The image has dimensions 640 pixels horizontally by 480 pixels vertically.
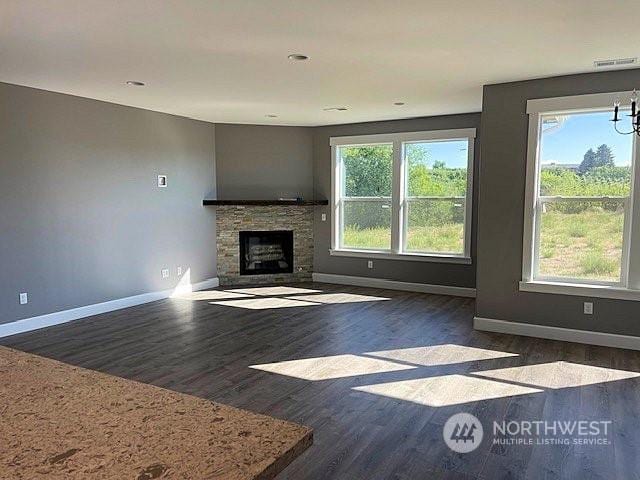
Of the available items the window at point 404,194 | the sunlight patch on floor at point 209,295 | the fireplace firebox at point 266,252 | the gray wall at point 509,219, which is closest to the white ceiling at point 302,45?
the gray wall at point 509,219

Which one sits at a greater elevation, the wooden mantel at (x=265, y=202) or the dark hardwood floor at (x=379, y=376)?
the wooden mantel at (x=265, y=202)

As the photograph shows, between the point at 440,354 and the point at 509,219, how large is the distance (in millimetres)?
1639

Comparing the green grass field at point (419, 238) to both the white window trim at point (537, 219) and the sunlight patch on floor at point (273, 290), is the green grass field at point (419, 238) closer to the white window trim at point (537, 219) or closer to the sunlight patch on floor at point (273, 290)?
the sunlight patch on floor at point (273, 290)

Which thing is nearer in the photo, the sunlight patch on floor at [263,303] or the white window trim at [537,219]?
the white window trim at [537,219]

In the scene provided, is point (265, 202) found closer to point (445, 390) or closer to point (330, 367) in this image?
point (330, 367)

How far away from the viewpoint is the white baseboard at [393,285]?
6.81m

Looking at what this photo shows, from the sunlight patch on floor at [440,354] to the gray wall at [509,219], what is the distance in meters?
0.78

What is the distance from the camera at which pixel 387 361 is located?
13.5 feet

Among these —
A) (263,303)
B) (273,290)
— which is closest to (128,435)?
(263,303)

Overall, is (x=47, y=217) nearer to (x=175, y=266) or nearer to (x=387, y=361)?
(x=175, y=266)

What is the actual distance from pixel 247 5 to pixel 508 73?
2774mm

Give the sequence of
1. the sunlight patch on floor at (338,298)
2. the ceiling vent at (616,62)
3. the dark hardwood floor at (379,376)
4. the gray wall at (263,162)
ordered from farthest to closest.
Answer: the gray wall at (263,162) < the sunlight patch on floor at (338,298) < the ceiling vent at (616,62) < the dark hardwood floor at (379,376)

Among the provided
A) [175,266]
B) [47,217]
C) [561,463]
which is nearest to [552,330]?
[561,463]

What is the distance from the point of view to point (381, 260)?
747 cm
